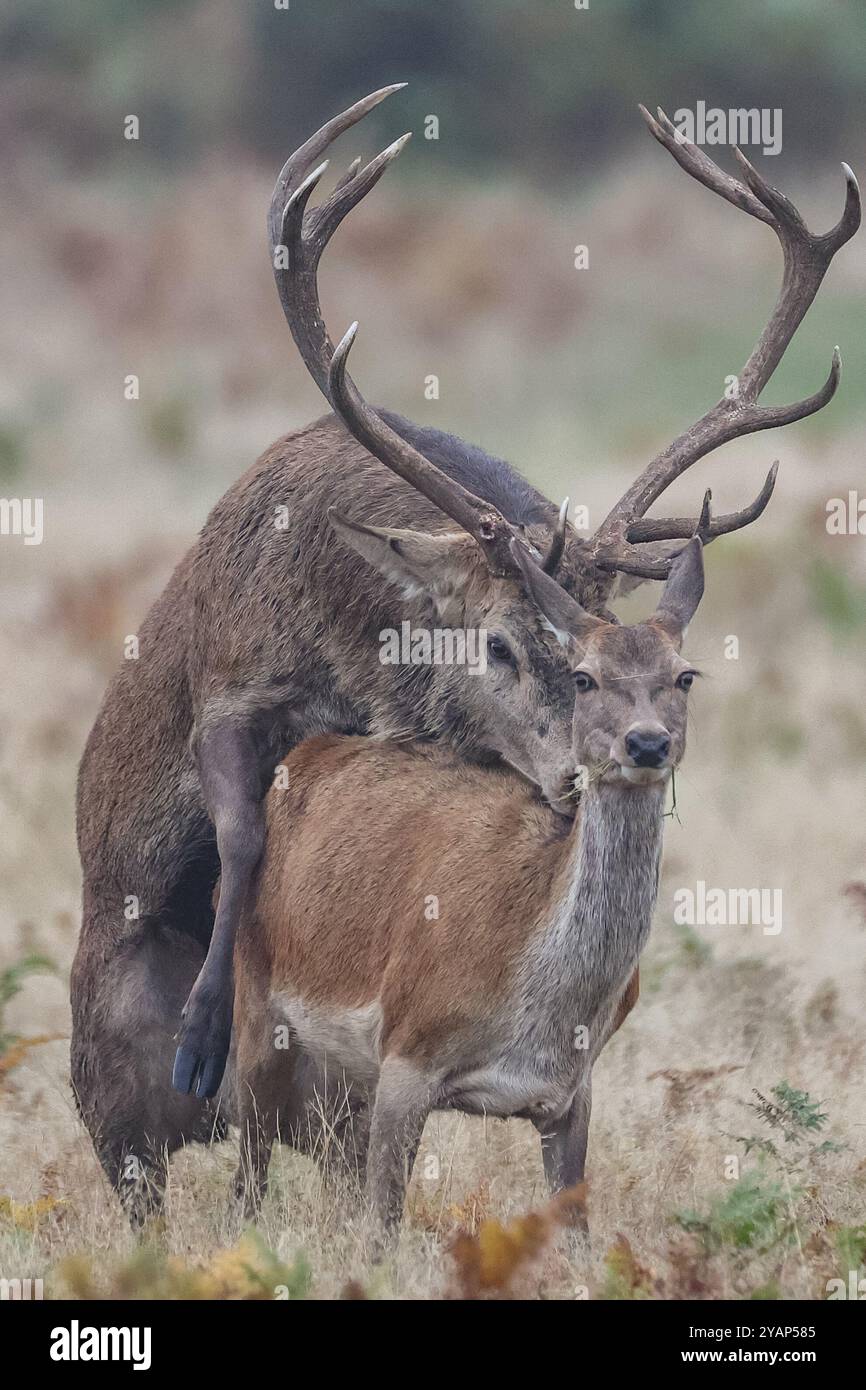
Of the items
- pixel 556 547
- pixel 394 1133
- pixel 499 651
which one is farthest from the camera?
pixel 499 651

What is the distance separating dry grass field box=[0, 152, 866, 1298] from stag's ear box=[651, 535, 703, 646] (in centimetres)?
183

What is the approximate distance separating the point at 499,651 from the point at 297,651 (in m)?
0.86

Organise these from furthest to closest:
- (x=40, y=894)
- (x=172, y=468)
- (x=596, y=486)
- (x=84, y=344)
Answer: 1. (x=84, y=344)
2. (x=172, y=468)
3. (x=596, y=486)
4. (x=40, y=894)

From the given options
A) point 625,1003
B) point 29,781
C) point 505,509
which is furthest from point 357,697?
point 29,781

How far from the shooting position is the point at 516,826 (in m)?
8.43

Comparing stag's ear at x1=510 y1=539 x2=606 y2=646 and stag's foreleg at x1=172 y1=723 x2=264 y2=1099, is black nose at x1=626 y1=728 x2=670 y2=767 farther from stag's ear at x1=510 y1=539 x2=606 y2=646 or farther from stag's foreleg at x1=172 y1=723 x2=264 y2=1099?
stag's foreleg at x1=172 y1=723 x2=264 y2=1099

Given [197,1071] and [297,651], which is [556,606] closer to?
[297,651]

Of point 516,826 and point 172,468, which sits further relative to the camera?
point 172,468

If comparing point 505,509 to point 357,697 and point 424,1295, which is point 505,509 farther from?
point 424,1295

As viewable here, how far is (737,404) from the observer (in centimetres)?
953

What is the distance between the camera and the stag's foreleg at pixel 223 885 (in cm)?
896

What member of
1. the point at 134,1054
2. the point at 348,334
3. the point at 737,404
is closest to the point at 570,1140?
the point at 134,1054

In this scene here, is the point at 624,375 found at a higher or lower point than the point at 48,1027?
higher

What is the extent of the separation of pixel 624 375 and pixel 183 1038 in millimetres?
22217
